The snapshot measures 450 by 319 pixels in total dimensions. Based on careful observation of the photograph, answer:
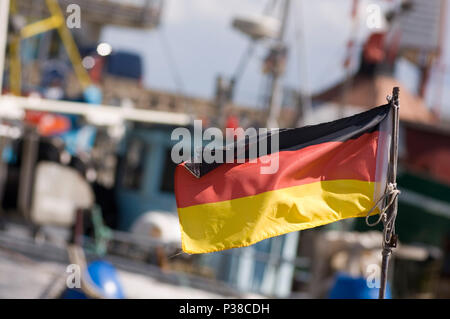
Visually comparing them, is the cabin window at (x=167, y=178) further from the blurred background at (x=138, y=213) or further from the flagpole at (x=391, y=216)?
the flagpole at (x=391, y=216)

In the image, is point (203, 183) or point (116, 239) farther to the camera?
point (116, 239)

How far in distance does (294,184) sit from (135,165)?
441 inches

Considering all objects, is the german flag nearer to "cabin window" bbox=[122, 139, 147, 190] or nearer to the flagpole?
the flagpole

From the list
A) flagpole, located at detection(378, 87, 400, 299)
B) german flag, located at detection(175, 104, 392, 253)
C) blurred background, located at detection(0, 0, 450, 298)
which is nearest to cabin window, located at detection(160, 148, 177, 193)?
blurred background, located at detection(0, 0, 450, 298)

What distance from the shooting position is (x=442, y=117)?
124ft

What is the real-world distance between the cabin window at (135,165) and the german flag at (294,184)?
426 inches

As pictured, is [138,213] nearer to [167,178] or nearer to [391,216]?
[167,178]

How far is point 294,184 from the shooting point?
5113mm

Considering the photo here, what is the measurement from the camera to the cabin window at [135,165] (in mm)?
15812

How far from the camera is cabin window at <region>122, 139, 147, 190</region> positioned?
1581cm

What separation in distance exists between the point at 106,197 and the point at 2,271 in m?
4.82

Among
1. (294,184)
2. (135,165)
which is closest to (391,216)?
(294,184)

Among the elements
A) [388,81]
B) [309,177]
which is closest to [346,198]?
[309,177]

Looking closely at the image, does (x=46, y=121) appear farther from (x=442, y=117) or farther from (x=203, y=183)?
(x=442, y=117)
